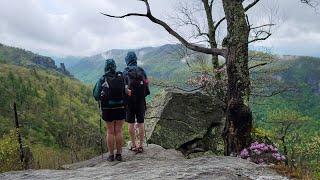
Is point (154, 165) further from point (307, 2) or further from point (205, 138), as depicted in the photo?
point (205, 138)

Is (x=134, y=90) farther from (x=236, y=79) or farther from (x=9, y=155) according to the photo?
(x=9, y=155)

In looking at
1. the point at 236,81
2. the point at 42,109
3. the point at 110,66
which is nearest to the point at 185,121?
the point at 236,81

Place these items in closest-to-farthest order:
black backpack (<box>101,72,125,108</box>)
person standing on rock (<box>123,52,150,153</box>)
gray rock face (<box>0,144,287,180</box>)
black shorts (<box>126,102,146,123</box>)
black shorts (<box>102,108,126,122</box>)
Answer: gray rock face (<box>0,144,287,180</box>) → black backpack (<box>101,72,125,108</box>) → black shorts (<box>102,108,126,122</box>) → person standing on rock (<box>123,52,150,153</box>) → black shorts (<box>126,102,146,123</box>)

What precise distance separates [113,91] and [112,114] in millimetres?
563

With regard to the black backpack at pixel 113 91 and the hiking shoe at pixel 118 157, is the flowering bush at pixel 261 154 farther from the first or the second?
the black backpack at pixel 113 91

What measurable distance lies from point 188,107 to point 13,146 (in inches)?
265

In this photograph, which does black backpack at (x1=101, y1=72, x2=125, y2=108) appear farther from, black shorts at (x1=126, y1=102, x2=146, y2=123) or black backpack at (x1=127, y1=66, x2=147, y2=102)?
black shorts at (x1=126, y1=102, x2=146, y2=123)

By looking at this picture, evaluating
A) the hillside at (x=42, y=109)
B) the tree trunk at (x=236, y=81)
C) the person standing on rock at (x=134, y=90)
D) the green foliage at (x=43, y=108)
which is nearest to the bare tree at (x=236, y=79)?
the tree trunk at (x=236, y=81)

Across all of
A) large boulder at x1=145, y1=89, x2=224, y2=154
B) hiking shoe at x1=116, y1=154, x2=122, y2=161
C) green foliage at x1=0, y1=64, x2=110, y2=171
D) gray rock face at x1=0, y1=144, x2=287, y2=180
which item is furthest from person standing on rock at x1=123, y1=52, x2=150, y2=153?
green foliage at x1=0, y1=64, x2=110, y2=171

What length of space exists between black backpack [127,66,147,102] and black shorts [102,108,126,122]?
73 centimetres

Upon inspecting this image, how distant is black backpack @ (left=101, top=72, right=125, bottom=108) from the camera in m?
10.9

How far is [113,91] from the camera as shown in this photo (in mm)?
10953

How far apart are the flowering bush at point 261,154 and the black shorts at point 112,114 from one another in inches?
117

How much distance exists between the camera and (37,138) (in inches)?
4739
